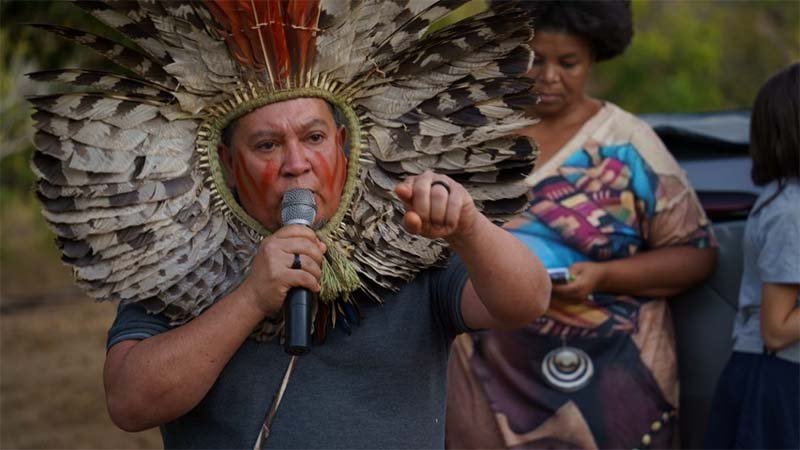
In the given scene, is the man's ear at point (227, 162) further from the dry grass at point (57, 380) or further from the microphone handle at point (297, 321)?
the dry grass at point (57, 380)

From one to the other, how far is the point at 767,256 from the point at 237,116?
1.71m

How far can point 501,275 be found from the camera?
91.0 inches

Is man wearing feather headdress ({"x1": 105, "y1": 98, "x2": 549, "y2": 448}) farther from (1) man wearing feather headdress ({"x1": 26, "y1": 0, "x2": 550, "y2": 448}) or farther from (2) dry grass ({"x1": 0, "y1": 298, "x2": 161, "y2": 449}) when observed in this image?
(2) dry grass ({"x1": 0, "y1": 298, "x2": 161, "y2": 449})

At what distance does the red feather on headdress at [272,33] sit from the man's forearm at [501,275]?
0.56 m

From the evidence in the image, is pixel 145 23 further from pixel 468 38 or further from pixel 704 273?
pixel 704 273

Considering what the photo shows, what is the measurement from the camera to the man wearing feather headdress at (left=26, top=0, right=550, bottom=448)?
239cm

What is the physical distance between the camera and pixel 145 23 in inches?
95.4

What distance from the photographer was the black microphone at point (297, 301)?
6.97ft

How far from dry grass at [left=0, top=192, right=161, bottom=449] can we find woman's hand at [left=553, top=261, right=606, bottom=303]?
409cm

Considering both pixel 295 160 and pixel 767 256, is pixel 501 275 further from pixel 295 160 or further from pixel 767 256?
pixel 767 256

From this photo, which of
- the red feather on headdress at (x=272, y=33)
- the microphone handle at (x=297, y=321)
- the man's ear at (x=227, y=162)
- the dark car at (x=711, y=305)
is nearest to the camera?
the microphone handle at (x=297, y=321)

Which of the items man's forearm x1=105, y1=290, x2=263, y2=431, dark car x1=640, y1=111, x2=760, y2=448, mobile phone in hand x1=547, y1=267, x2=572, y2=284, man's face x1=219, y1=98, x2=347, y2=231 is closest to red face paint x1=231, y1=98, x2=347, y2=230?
man's face x1=219, y1=98, x2=347, y2=231

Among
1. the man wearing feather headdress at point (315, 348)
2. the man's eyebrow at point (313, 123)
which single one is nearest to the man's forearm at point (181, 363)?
the man wearing feather headdress at point (315, 348)

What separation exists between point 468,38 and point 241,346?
88cm
